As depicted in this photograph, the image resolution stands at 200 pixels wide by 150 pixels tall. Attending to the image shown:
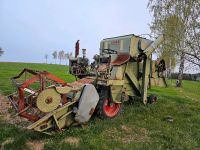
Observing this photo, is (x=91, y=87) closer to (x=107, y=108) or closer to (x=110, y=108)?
(x=107, y=108)

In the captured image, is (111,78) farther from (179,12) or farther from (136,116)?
(179,12)

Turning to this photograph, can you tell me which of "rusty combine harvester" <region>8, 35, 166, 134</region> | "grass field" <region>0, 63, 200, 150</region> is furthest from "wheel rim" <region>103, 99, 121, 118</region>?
"grass field" <region>0, 63, 200, 150</region>

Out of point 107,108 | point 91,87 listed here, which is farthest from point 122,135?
point 91,87

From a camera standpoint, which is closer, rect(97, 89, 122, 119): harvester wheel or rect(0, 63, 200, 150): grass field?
rect(0, 63, 200, 150): grass field

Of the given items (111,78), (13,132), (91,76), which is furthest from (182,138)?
(13,132)

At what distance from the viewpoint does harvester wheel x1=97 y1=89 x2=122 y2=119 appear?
8.02m

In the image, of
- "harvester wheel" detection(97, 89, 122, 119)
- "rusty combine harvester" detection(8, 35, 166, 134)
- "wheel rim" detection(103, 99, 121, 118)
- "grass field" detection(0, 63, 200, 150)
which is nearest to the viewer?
"grass field" detection(0, 63, 200, 150)

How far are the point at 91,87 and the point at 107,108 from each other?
138 centimetres

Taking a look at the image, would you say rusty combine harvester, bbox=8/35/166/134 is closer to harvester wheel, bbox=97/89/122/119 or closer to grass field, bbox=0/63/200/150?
harvester wheel, bbox=97/89/122/119

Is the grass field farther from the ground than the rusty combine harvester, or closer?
closer

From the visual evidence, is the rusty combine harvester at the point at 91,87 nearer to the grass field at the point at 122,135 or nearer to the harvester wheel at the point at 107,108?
the harvester wheel at the point at 107,108

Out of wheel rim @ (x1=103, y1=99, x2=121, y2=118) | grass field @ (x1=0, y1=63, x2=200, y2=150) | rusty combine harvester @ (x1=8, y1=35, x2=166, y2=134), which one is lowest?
grass field @ (x1=0, y1=63, x2=200, y2=150)

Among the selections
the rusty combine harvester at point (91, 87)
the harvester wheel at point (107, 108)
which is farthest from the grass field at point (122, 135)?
the rusty combine harvester at point (91, 87)

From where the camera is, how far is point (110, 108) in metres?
8.62
